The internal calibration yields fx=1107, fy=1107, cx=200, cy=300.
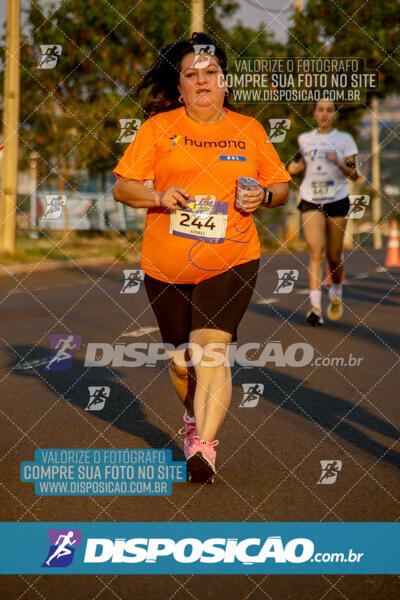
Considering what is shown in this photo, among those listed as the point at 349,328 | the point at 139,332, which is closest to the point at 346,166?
the point at 349,328

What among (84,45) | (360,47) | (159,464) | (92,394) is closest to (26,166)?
(84,45)

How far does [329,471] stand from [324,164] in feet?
18.8

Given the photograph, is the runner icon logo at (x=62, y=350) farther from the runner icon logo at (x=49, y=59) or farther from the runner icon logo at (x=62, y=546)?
the runner icon logo at (x=49, y=59)

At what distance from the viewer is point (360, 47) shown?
32.0 meters

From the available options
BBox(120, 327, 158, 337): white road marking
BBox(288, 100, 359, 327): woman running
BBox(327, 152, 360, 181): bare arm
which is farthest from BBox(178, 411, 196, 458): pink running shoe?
BBox(327, 152, 360, 181): bare arm

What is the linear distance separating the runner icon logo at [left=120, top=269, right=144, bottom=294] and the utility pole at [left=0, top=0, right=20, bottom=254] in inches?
151

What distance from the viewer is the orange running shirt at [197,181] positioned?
194 inches

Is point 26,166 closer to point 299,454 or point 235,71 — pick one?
point 235,71

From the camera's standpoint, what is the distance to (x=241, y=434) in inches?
234

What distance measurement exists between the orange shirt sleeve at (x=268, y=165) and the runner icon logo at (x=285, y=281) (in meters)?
9.77

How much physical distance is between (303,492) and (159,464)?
0.78 m

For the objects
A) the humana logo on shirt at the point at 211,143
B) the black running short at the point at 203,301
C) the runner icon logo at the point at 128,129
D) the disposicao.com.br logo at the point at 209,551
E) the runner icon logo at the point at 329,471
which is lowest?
the runner icon logo at the point at 128,129

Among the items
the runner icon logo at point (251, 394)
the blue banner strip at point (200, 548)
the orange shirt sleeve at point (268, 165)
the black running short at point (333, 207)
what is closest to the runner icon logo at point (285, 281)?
the black running short at point (333, 207)

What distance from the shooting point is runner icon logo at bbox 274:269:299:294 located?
15341 mm
